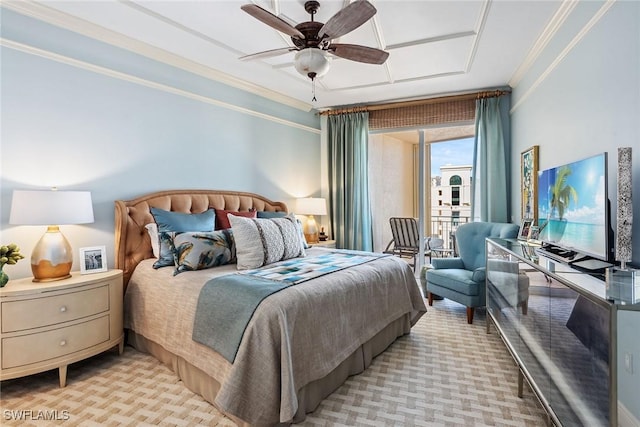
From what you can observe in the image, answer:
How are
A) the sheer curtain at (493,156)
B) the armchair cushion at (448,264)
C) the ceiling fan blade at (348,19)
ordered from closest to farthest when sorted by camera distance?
the ceiling fan blade at (348,19), the armchair cushion at (448,264), the sheer curtain at (493,156)

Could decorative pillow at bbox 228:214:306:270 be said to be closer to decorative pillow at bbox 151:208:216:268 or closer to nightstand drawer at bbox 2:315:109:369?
decorative pillow at bbox 151:208:216:268

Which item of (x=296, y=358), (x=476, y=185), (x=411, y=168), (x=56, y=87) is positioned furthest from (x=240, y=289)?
(x=411, y=168)

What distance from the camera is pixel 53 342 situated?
6.97ft

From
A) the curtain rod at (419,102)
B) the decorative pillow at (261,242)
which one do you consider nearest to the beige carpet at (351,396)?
the decorative pillow at (261,242)

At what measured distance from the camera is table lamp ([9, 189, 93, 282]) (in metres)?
2.12

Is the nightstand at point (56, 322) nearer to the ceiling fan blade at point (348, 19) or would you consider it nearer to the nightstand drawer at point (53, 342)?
the nightstand drawer at point (53, 342)

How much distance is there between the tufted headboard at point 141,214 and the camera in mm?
2795

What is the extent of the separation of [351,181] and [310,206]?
85cm

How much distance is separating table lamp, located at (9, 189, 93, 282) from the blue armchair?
3287 mm

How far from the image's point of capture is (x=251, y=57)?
2.46 m

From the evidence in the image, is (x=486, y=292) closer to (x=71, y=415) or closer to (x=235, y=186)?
(x=235, y=186)

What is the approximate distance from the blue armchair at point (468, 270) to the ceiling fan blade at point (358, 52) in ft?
7.16

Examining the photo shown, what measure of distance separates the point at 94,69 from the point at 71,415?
2.58m

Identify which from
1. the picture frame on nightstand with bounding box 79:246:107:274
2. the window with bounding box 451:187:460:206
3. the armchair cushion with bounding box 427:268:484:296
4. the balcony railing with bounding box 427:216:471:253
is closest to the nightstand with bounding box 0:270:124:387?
the picture frame on nightstand with bounding box 79:246:107:274
